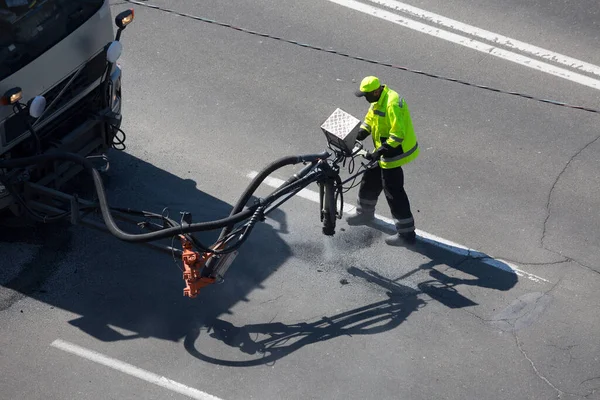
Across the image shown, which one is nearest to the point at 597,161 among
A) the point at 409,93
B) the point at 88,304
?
the point at 409,93

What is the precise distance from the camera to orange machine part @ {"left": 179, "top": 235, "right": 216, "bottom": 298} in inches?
306

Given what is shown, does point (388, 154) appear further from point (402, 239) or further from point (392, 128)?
point (402, 239)

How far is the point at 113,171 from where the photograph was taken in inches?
392

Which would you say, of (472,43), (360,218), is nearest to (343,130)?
(360,218)

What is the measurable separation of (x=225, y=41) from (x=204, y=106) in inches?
55.8

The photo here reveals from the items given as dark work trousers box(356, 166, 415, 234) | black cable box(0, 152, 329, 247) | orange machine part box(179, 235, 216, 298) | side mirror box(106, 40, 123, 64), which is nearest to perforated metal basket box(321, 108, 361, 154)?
black cable box(0, 152, 329, 247)

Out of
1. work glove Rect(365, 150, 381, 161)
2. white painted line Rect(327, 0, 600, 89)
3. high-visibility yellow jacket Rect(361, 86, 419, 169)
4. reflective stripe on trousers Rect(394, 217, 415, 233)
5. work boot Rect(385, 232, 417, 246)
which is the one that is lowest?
work boot Rect(385, 232, 417, 246)

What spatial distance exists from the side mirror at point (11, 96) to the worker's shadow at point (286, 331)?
7.89 ft

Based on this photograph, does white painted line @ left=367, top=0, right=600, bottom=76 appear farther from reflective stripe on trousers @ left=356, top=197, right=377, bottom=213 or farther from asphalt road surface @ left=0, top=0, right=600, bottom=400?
reflective stripe on trousers @ left=356, top=197, right=377, bottom=213

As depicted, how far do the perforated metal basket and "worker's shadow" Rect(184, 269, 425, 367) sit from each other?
1422 millimetres

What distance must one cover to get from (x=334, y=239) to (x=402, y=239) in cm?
65

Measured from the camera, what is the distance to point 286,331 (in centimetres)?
828

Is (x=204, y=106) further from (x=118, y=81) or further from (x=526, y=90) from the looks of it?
(x=526, y=90)

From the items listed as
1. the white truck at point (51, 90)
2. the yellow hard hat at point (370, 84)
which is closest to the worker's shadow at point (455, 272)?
the yellow hard hat at point (370, 84)
